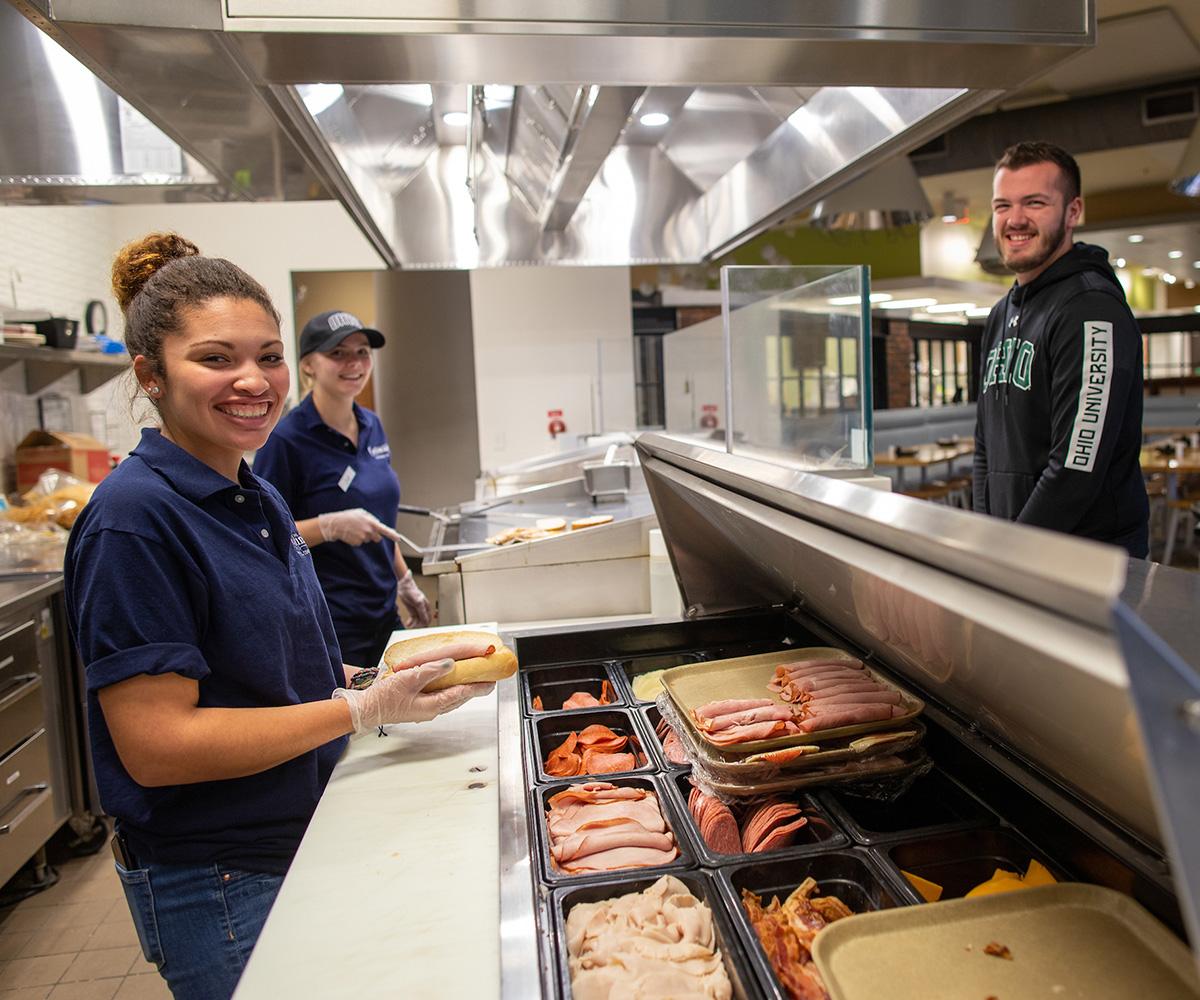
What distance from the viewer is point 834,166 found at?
2227 mm

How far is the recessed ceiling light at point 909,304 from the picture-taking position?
12906 millimetres

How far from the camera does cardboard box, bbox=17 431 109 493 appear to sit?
5.01 m

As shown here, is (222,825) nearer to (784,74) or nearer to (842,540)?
(842,540)

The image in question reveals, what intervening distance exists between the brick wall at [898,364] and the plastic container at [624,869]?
13798 mm

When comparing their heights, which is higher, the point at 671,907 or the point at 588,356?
the point at 588,356

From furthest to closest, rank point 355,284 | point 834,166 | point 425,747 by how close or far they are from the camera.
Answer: point 355,284 < point 834,166 < point 425,747

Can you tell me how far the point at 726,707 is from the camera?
1419 mm

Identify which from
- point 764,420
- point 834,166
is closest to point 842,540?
point 834,166

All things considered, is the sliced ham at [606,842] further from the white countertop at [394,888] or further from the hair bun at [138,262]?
the hair bun at [138,262]

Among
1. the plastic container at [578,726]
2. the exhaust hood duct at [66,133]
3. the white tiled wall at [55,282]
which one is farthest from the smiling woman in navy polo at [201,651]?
the white tiled wall at [55,282]

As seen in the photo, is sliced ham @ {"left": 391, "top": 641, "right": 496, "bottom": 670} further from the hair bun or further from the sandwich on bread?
the hair bun

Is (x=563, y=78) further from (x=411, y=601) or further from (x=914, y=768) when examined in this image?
(x=411, y=601)

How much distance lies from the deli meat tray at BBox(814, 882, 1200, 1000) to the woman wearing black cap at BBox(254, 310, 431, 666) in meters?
2.08

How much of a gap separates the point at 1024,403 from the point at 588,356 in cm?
500
